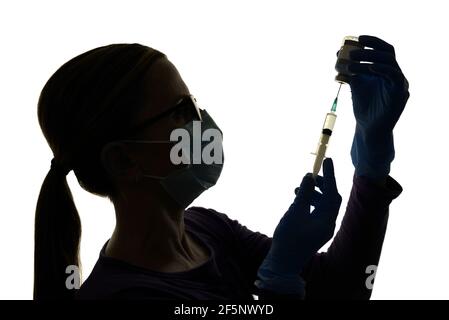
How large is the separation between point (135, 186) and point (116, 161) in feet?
0.22

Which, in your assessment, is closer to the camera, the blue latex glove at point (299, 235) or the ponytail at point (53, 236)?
the blue latex glove at point (299, 235)

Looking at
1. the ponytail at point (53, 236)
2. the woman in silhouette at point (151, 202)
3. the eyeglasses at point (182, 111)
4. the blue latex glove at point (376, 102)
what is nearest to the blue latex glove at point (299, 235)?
the woman in silhouette at point (151, 202)

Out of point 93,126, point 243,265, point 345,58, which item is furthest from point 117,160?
point 345,58

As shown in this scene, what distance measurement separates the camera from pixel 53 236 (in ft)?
4.49

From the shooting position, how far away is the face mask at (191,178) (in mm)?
1334

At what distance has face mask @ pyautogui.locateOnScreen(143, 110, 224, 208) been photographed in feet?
4.38

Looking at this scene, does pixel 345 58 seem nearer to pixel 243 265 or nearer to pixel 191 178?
pixel 191 178

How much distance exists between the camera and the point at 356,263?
4.53 ft

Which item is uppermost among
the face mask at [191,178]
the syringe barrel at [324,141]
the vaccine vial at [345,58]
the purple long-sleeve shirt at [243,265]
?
the vaccine vial at [345,58]

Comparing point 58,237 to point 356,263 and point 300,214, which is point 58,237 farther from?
point 356,263

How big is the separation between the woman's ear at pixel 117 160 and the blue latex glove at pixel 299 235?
0.33 metres

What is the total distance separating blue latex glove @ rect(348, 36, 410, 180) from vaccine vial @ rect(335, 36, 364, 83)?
2cm

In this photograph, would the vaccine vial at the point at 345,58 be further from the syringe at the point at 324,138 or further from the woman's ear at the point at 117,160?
the woman's ear at the point at 117,160
